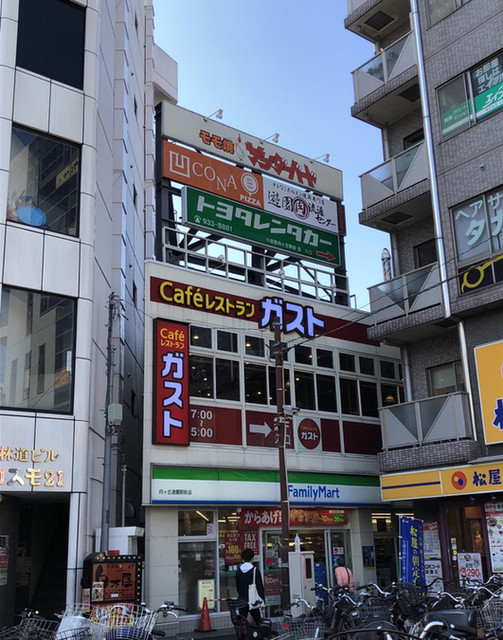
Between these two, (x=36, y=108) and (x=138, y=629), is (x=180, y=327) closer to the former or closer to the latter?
(x=36, y=108)

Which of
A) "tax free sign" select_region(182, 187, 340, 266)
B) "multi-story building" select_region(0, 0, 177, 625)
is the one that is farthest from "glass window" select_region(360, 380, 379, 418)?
"multi-story building" select_region(0, 0, 177, 625)

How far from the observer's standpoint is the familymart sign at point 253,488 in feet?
60.1

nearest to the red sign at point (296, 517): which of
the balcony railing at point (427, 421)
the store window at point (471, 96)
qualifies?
the balcony railing at point (427, 421)

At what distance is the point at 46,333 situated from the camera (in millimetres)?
15883

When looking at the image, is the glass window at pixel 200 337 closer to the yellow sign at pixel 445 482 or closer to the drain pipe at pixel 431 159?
the yellow sign at pixel 445 482

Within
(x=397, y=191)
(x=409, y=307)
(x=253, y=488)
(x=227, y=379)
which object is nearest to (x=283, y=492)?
(x=253, y=488)

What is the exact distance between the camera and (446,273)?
1900cm

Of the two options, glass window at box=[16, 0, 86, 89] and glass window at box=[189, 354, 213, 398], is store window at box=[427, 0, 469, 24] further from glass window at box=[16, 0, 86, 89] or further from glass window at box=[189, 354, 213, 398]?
glass window at box=[189, 354, 213, 398]

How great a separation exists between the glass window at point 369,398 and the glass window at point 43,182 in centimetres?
1180

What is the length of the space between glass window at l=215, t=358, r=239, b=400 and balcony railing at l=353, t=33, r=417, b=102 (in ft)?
31.9

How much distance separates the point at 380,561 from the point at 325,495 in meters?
3.32

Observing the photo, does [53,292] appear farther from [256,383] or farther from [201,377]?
[256,383]

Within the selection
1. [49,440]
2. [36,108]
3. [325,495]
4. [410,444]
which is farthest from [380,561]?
[36,108]

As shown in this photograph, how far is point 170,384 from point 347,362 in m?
7.45
